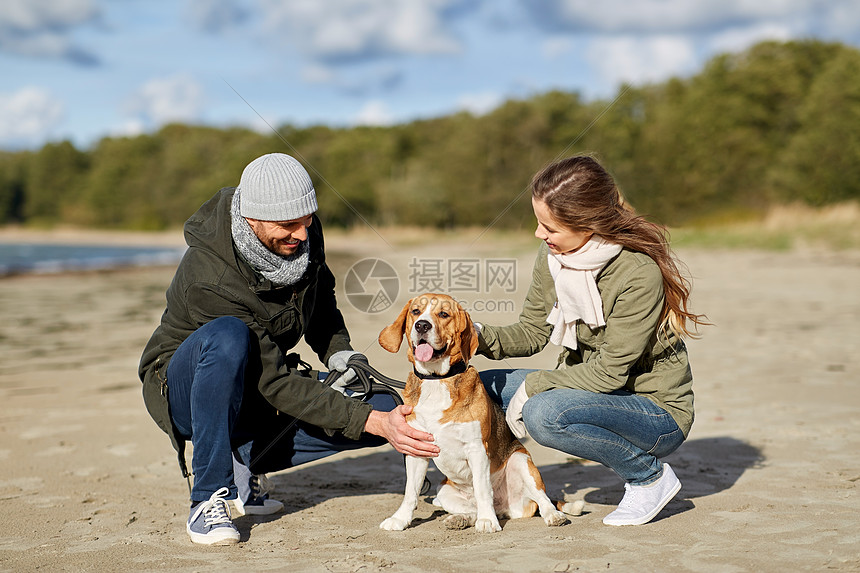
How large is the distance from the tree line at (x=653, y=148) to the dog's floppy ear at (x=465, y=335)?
19.8m

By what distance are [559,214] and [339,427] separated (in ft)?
5.22

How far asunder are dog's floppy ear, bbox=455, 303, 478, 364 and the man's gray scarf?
87 centimetres

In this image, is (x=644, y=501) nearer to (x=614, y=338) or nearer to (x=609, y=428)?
(x=609, y=428)

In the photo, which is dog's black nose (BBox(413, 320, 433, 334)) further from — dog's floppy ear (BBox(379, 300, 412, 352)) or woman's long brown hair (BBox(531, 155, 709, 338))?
woman's long brown hair (BBox(531, 155, 709, 338))

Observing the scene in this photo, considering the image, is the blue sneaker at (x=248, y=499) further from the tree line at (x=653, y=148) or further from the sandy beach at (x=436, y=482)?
the tree line at (x=653, y=148)

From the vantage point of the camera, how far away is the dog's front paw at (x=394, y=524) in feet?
12.9

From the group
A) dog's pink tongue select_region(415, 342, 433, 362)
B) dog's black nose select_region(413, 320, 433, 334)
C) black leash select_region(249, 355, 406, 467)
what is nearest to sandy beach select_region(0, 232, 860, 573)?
black leash select_region(249, 355, 406, 467)

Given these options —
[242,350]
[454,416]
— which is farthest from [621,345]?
[242,350]

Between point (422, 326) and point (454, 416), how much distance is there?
0.48 metres

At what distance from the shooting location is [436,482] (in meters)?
5.16

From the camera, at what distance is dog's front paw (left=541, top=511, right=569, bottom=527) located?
3.92 m

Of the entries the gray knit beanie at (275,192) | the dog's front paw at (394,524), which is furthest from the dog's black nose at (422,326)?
the dog's front paw at (394,524)

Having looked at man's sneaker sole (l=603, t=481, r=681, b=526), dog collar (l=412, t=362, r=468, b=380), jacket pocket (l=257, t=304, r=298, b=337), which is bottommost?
man's sneaker sole (l=603, t=481, r=681, b=526)

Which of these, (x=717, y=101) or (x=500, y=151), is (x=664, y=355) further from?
(x=500, y=151)
